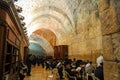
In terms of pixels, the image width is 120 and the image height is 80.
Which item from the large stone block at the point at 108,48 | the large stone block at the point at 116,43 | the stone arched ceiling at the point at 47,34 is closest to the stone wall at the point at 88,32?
the large stone block at the point at 108,48

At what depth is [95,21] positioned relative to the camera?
9.40 meters

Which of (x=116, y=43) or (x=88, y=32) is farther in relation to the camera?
(x=88, y=32)

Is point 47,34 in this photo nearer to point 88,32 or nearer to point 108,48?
point 88,32

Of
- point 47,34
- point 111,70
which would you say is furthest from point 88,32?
point 47,34

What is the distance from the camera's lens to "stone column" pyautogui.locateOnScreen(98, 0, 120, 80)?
203cm

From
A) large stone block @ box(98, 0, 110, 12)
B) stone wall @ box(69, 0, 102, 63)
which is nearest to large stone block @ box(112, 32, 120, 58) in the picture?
large stone block @ box(98, 0, 110, 12)

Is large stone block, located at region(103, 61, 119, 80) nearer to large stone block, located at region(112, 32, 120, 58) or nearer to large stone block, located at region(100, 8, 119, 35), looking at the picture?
large stone block, located at region(112, 32, 120, 58)

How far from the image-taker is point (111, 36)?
2176 millimetres

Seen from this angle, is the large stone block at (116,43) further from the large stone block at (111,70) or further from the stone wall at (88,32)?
the stone wall at (88,32)

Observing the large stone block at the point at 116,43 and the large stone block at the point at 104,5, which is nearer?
the large stone block at the point at 116,43

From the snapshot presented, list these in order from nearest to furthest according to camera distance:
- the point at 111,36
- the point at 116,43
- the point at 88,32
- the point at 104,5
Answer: the point at 116,43
the point at 111,36
the point at 104,5
the point at 88,32

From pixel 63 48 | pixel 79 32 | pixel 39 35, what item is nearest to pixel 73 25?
pixel 79 32

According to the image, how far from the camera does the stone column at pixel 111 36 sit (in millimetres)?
2031

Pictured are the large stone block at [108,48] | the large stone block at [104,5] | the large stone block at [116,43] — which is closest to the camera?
the large stone block at [116,43]
